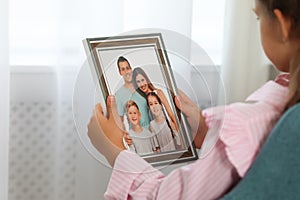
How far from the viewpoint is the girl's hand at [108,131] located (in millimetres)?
937

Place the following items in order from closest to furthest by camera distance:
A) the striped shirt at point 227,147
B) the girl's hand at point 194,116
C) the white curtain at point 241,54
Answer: the striped shirt at point 227,147 < the girl's hand at point 194,116 < the white curtain at point 241,54

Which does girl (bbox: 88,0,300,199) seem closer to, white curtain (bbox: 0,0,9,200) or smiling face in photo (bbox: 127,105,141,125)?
smiling face in photo (bbox: 127,105,141,125)

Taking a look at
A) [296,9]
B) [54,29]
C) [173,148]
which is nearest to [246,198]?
[173,148]

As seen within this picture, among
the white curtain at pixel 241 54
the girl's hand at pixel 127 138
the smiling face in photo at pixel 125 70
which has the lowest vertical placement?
the girl's hand at pixel 127 138

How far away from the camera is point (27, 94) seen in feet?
4.83

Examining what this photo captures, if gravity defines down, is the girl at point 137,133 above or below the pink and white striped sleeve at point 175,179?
above

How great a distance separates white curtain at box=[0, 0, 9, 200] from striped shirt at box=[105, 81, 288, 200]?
0.61m

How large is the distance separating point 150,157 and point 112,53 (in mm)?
175

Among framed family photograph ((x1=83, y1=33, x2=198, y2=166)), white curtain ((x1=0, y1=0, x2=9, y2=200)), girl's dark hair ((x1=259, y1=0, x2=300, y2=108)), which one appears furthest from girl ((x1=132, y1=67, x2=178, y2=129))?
white curtain ((x1=0, y1=0, x2=9, y2=200))

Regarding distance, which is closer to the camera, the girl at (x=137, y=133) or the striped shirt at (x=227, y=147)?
the striped shirt at (x=227, y=147)

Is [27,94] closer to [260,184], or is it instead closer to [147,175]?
[147,175]

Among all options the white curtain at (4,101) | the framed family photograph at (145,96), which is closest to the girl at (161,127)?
the framed family photograph at (145,96)

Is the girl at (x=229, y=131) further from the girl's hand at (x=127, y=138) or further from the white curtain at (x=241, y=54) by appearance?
the white curtain at (x=241, y=54)

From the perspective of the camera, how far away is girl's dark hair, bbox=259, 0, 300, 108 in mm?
836
